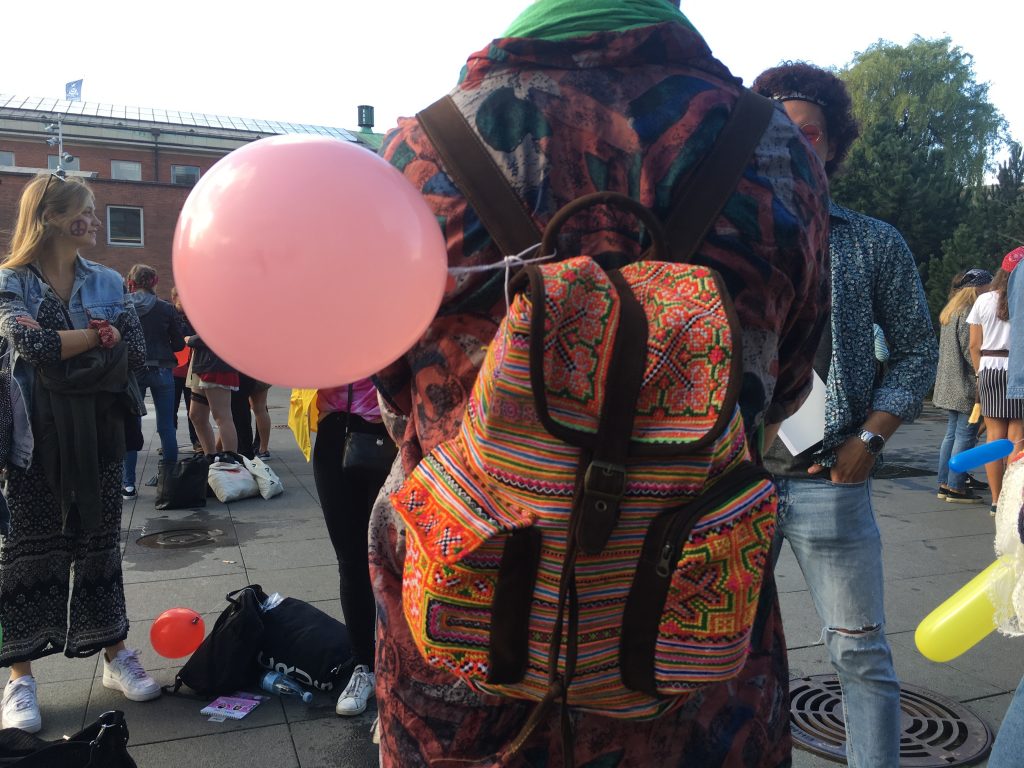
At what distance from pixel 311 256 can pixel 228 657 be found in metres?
2.80

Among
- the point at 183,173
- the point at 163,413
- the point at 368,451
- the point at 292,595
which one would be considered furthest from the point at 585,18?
the point at 183,173

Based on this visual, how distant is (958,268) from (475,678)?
19.4m

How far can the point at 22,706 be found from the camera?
125 inches

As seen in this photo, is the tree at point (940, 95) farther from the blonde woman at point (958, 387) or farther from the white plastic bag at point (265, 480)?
the white plastic bag at point (265, 480)

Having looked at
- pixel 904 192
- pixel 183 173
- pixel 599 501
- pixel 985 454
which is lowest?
pixel 985 454

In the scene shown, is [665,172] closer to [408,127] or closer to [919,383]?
[408,127]

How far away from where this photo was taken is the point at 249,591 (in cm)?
366

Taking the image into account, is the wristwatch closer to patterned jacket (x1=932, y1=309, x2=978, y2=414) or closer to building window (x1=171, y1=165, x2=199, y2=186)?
patterned jacket (x1=932, y1=309, x2=978, y2=414)

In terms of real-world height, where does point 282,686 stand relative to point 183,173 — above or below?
below

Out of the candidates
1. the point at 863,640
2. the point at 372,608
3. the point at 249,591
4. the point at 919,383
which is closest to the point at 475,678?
the point at 863,640

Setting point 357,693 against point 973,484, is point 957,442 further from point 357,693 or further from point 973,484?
point 357,693

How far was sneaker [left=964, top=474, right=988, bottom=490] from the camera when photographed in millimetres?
7364

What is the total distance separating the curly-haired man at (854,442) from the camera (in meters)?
2.38

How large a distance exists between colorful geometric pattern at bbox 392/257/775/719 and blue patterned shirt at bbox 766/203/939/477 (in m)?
1.48
